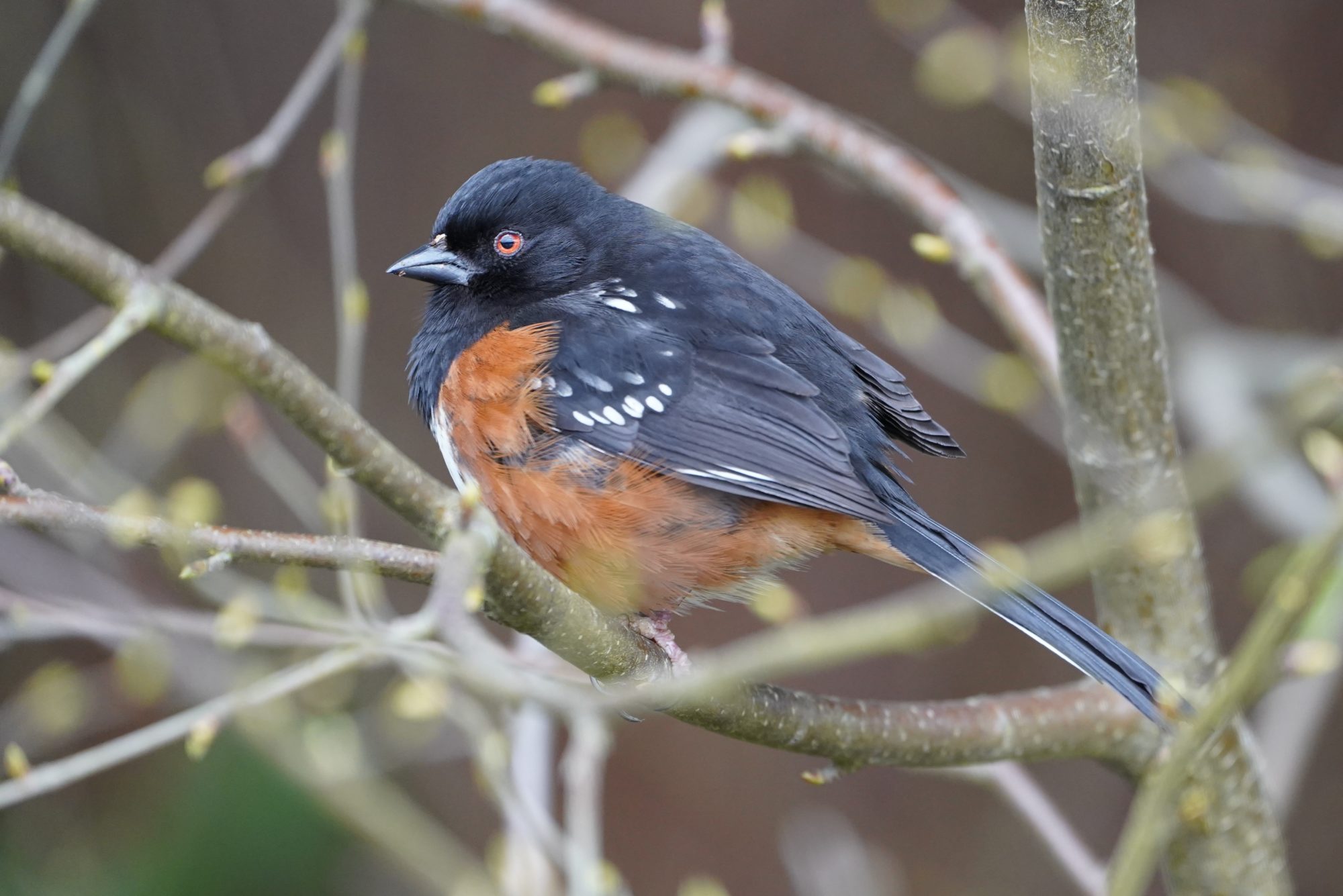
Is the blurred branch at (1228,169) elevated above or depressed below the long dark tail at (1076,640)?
above

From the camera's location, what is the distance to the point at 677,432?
2125 mm

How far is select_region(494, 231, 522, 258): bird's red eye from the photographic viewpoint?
Result: 2422mm

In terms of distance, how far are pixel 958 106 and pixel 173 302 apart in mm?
3185

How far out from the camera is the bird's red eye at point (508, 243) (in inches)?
95.3

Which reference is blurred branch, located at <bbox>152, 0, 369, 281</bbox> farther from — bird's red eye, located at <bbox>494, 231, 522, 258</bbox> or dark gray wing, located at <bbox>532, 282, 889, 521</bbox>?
dark gray wing, located at <bbox>532, 282, 889, 521</bbox>

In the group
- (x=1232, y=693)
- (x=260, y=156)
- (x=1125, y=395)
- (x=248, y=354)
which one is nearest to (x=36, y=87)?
(x=260, y=156)

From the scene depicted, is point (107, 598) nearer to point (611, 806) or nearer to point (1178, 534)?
point (611, 806)

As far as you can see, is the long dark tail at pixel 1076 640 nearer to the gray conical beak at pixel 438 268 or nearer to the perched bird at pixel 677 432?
the perched bird at pixel 677 432

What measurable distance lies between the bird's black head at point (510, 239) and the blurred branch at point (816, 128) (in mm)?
341

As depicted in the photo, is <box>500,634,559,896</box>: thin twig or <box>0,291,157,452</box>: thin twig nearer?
<box>0,291,157,452</box>: thin twig

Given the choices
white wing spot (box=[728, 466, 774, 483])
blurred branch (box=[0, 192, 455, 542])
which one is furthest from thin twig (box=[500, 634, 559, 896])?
blurred branch (box=[0, 192, 455, 542])

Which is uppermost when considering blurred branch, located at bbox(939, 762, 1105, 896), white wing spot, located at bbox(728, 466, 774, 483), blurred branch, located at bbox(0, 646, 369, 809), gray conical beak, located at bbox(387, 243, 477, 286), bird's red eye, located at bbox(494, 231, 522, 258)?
bird's red eye, located at bbox(494, 231, 522, 258)

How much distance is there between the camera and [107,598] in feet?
9.60

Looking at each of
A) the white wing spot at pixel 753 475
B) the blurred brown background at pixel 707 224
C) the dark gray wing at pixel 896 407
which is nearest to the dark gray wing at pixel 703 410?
the white wing spot at pixel 753 475
